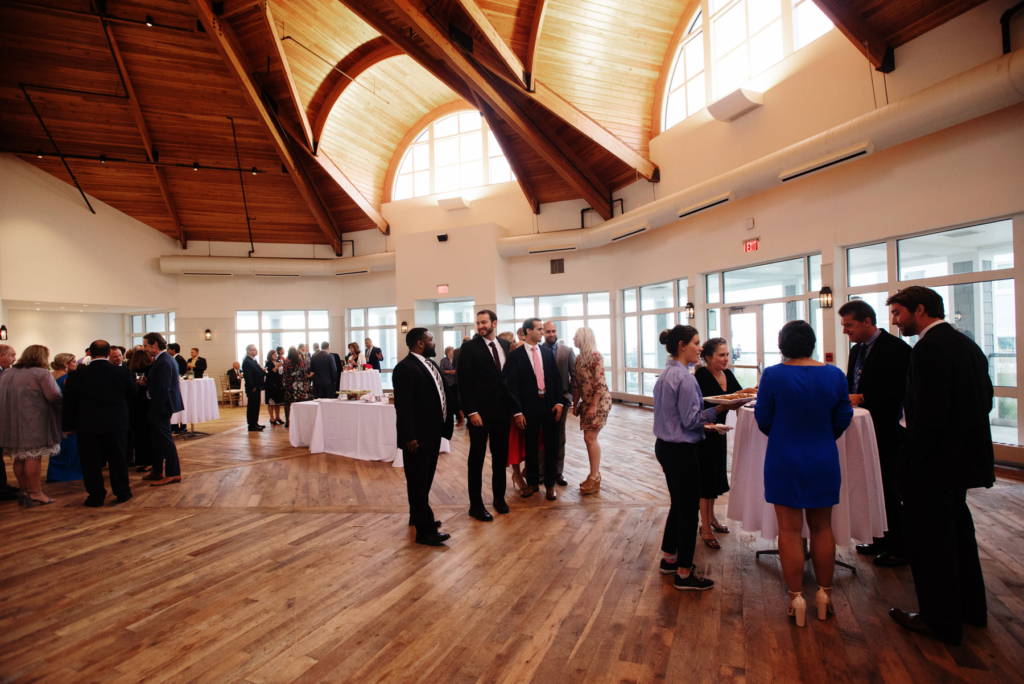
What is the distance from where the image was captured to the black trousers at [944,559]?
2.31 m

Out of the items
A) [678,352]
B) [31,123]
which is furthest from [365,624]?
[31,123]

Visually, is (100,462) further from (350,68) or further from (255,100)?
(350,68)

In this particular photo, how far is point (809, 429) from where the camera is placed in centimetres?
238

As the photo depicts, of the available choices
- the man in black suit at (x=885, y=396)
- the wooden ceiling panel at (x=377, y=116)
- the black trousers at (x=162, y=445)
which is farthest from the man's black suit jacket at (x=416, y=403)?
the wooden ceiling panel at (x=377, y=116)

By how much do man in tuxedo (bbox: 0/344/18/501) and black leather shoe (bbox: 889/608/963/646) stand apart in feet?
23.7

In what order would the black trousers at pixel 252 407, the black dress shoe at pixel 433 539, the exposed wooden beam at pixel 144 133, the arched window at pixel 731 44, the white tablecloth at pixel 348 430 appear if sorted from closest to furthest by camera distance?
the black dress shoe at pixel 433 539
the white tablecloth at pixel 348 430
the arched window at pixel 731 44
the black trousers at pixel 252 407
the exposed wooden beam at pixel 144 133

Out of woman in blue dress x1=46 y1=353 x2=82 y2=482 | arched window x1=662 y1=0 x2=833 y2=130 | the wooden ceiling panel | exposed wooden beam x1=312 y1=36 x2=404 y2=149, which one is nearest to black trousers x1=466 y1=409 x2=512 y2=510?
woman in blue dress x1=46 y1=353 x2=82 y2=482

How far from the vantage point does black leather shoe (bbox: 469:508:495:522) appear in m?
4.19

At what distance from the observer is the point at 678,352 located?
118 inches

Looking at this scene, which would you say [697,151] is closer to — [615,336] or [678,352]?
[615,336]

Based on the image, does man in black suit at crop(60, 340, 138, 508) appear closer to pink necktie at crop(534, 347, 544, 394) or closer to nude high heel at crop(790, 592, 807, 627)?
pink necktie at crop(534, 347, 544, 394)

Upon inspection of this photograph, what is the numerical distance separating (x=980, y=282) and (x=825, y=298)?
1.71 metres

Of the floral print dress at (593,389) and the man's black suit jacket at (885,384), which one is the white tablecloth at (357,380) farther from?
the man's black suit jacket at (885,384)

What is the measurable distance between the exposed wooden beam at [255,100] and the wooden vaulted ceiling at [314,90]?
5cm
